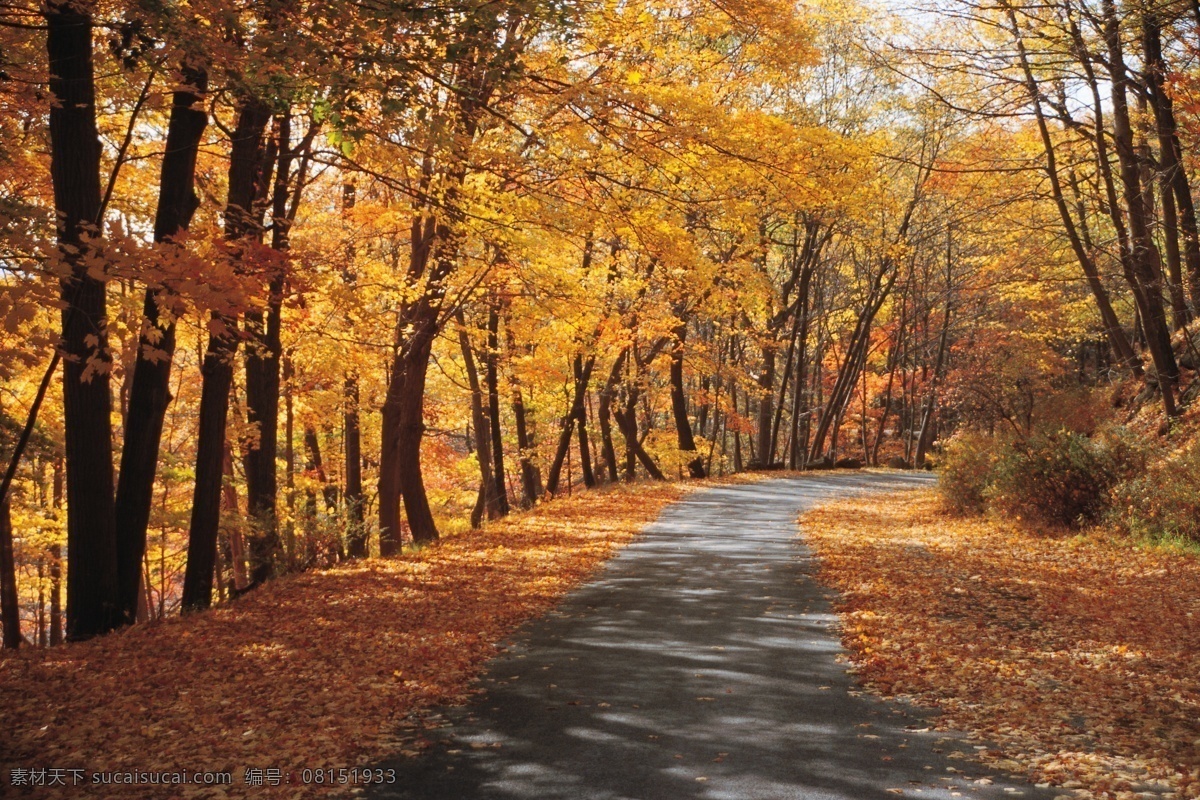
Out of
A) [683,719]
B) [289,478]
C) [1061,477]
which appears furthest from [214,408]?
[1061,477]

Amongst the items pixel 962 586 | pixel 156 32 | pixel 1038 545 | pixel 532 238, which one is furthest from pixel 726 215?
pixel 156 32

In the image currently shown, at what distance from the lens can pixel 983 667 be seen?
286 inches

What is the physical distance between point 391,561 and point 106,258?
8.02 meters

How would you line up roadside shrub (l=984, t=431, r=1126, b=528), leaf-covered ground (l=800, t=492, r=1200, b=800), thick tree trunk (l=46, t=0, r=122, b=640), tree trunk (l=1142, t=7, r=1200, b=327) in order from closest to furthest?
1. leaf-covered ground (l=800, t=492, r=1200, b=800)
2. thick tree trunk (l=46, t=0, r=122, b=640)
3. tree trunk (l=1142, t=7, r=1200, b=327)
4. roadside shrub (l=984, t=431, r=1126, b=528)

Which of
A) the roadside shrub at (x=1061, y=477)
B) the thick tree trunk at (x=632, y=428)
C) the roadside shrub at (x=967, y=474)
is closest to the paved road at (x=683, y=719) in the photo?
the roadside shrub at (x=1061, y=477)

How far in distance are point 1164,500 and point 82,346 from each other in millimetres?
12584

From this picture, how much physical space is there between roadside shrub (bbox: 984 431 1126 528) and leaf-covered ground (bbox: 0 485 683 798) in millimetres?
7352

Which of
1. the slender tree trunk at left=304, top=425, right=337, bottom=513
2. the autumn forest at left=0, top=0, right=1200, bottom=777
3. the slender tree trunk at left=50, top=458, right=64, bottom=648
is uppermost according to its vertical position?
the autumn forest at left=0, top=0, right=1200, bottom=777

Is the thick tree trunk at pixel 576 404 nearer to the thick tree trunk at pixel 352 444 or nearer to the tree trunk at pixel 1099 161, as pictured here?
the thick tree trunk at pixel 352 444

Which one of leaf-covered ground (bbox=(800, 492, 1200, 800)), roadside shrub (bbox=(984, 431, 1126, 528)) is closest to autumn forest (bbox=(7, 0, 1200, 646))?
roadside shrub (bbox=(984, 431, 1126, 528))

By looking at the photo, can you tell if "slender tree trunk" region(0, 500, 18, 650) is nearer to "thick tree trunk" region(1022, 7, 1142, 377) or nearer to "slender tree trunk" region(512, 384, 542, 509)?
"slender tree trunk" region(512, 384, 542, 509)

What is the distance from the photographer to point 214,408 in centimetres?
1130

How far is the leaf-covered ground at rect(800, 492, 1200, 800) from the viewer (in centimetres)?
531

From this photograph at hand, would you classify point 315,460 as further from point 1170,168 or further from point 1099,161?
point 1170,168
